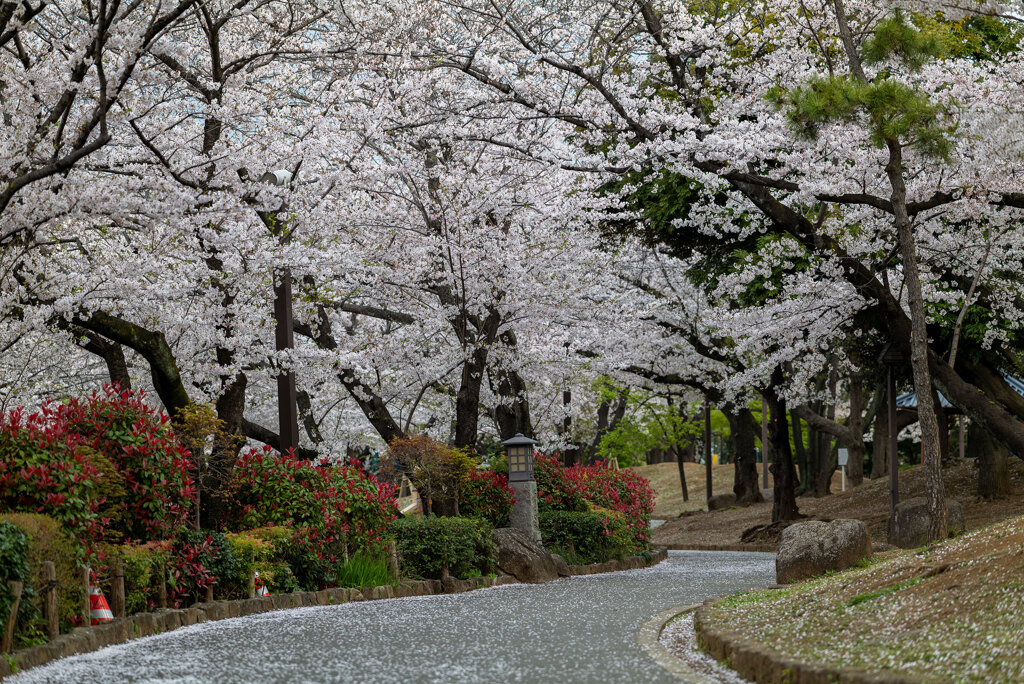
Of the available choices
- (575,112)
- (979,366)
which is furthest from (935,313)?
(575,112)

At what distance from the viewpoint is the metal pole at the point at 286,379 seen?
13.1 m

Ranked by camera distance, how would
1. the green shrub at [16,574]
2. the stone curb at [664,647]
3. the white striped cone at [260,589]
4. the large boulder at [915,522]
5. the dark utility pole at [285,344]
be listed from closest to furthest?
the stone curb at [664,647]
the green shrub at [16,574]
the white striped cone at [260,589]
the dark utility pole at [285,344]
the large boulder at [915,522]

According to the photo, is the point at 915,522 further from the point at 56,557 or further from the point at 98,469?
the point at 56,557

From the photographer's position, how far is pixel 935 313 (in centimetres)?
1797

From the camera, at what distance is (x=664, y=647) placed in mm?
8055

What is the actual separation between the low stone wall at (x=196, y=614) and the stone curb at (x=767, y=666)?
4703 mm

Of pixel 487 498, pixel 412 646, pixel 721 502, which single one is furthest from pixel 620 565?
pixel 721 502

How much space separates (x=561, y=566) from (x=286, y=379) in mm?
5422

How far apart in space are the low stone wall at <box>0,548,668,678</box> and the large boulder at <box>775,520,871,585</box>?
425 cm

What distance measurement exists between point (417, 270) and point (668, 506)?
2455 cm

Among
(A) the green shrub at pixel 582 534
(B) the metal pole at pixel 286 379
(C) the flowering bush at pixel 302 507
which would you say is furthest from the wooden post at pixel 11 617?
(A) the green shrub at pixel 582 534

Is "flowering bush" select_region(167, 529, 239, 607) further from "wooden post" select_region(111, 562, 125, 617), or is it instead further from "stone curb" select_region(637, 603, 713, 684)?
"stone curb" select_region(637, 603, 713, 684)

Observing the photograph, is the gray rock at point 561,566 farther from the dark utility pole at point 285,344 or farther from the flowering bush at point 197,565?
the flowering bush at point 197,565

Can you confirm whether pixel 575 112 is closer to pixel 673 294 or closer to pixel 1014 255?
pixel 1014 255
